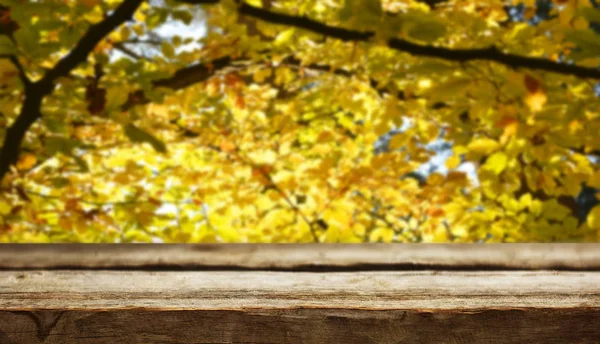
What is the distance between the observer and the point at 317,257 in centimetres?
70

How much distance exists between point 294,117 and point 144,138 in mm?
3091

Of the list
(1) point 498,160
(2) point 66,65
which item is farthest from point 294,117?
(2) point 66,65

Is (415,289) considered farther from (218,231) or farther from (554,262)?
(218,231)

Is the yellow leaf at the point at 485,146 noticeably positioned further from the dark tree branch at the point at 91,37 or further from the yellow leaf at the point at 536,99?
the dark tree branch at the point at 91,37

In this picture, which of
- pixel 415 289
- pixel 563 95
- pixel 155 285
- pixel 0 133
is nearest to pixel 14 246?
pixel 155 285

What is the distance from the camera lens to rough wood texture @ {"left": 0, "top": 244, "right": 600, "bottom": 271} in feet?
2.28

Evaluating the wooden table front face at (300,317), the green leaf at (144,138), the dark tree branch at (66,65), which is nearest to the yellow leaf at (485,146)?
the green leaf at (144,138)

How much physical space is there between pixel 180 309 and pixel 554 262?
492 mm

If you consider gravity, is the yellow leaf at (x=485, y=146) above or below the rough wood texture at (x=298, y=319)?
below

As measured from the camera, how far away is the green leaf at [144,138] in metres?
2.07

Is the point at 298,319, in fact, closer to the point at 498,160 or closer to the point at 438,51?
the point at 438,51

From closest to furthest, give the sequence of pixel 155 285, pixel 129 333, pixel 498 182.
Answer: pixel 129 333
pixel 155 285
pixel 498 182

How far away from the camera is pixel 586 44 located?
5.48 feet

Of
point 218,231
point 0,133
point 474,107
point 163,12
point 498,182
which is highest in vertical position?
point 163,12
